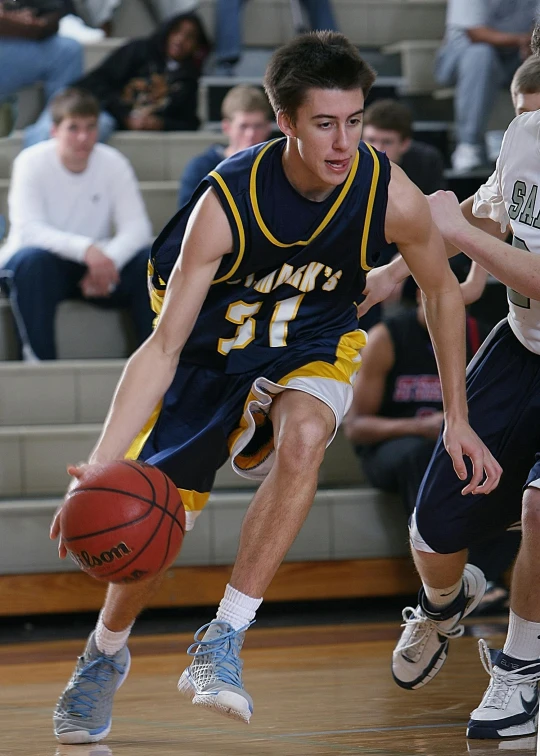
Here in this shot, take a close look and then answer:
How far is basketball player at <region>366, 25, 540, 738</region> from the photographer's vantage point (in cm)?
279

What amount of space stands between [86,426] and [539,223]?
9.18 feet

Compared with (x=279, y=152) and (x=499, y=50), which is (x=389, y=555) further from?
(x=499, y=50)

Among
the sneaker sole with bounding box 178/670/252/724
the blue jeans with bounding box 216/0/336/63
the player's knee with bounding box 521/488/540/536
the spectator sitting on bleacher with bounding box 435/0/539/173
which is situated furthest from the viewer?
the blue jeans with bounding box 216/0/336/63

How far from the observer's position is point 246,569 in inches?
103

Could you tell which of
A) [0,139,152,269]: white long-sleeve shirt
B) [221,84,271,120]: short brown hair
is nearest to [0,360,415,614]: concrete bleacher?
[0,139,152,269]: white long-sleeve shirt

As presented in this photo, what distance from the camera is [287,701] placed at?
3305 mm

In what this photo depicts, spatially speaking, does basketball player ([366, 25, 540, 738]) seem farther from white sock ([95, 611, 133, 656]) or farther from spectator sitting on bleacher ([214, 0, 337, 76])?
spectator sitting on bleacher ([214, 0, 337, 76])

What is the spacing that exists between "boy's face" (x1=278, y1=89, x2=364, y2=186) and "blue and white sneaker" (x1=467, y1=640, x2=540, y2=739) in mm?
1229

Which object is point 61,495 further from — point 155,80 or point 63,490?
point 155,80

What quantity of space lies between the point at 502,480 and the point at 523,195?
0.70 metres

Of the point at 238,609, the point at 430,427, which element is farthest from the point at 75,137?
the point at 238,609

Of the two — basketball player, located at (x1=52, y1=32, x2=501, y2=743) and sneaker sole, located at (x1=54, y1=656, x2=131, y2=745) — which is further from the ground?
basketball player, located at (x1=52, y1=32, x2=501, y2=743)

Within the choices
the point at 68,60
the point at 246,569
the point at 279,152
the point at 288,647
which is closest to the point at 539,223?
the point at 279,152

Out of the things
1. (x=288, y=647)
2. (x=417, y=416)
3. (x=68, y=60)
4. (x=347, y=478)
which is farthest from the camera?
(x=68, y=60)
